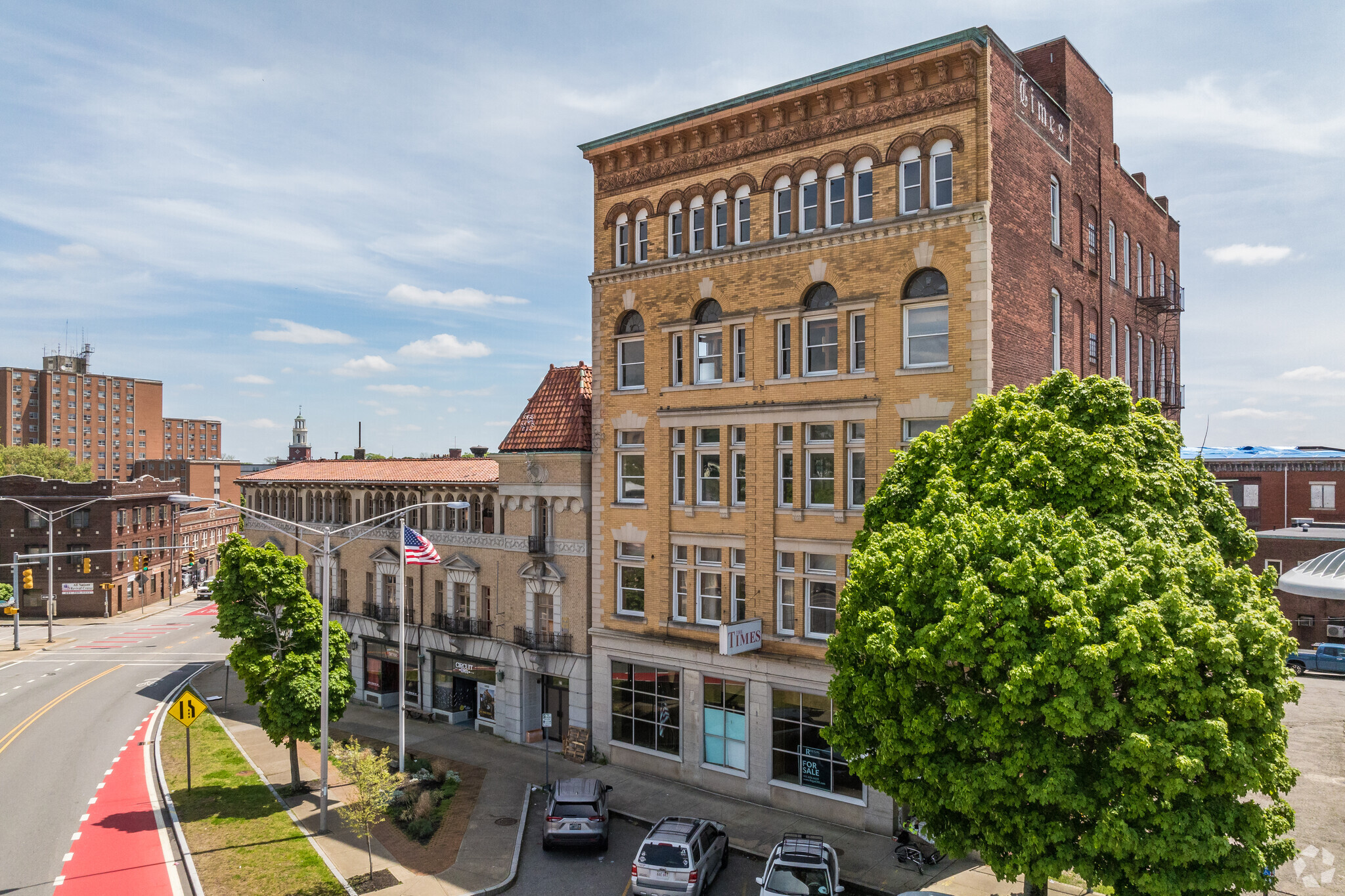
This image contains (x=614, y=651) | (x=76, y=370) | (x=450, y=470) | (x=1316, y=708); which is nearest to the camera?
(x=614, y=651)

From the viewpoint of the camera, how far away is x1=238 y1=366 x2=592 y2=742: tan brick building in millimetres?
33062

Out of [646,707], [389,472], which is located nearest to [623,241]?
[646,707]

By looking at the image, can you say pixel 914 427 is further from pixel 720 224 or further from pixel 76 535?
pixel 76 535

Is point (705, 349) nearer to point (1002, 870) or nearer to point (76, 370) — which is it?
point (1002, 870)

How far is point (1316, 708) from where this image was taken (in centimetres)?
3656

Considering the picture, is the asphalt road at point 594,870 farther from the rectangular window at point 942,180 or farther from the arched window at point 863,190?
the rectangular window at point 942,180

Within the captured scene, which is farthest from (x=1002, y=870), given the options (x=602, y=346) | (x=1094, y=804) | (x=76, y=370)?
(x=76, y=370)

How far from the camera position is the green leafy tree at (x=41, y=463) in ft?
385

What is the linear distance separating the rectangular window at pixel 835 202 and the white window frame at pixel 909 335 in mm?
3784

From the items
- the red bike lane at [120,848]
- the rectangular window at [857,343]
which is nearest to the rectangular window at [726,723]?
the rectangular window at [857,343]

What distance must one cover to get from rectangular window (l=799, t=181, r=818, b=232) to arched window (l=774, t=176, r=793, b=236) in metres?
0.38

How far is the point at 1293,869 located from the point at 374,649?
36.2 m

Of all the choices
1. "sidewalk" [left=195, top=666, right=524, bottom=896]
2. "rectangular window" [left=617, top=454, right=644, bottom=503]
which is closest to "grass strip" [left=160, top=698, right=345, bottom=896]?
"sidewalk" [left=195, top=666, right=524, bottom=896]

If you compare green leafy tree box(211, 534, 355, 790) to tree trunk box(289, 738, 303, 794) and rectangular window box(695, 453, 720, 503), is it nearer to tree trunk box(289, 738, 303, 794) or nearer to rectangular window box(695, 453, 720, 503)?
tree trunk box(289, 738, 303, 794)
